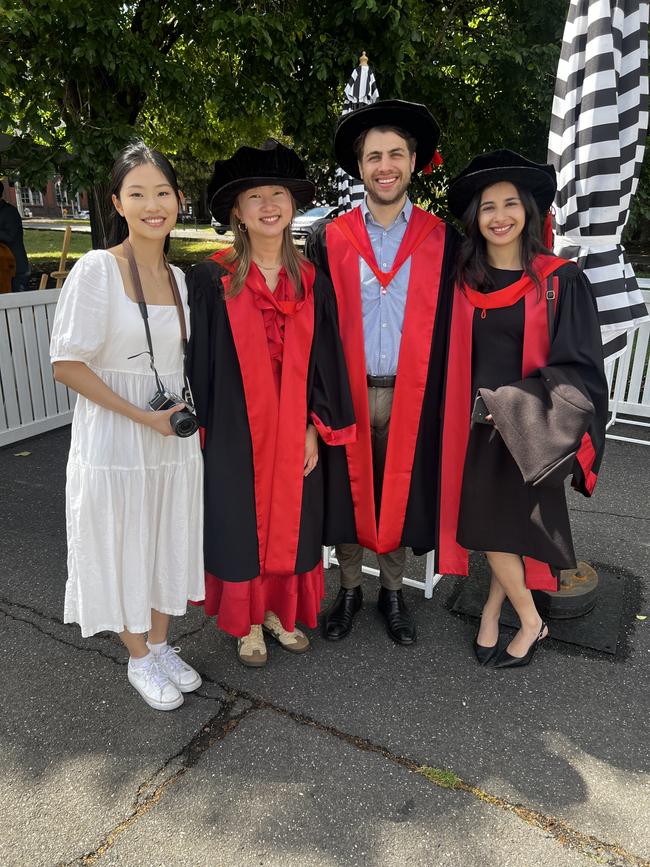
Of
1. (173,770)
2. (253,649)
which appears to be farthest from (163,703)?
(253,649)

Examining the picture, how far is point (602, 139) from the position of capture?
264 cm

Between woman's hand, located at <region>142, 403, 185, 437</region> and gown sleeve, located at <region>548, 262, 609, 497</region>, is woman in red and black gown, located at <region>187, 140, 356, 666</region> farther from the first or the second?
gown sleeve, located at <region>548, 262, 609, 497</region>

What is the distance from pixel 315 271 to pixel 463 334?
2.07ft

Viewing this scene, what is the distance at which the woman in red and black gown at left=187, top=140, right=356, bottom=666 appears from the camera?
2.44 meters

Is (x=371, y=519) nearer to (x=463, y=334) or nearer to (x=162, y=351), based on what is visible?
(x=463, y=334)

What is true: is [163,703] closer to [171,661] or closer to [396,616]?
[171,661]

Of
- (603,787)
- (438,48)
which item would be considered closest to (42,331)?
(603,787)

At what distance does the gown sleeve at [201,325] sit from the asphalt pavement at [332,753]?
4.03 ft

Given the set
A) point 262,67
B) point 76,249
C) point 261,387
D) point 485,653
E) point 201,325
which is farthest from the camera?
point 76,249

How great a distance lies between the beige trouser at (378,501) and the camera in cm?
284

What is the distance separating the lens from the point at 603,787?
2.23 metres

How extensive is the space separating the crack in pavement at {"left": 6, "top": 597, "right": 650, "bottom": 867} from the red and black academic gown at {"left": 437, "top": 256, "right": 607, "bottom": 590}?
841 mm

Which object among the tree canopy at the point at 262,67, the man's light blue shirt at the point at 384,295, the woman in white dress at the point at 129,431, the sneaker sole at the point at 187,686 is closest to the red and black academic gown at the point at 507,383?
the man's light blue shirt at the point at 384,295

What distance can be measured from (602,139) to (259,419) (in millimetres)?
1747
